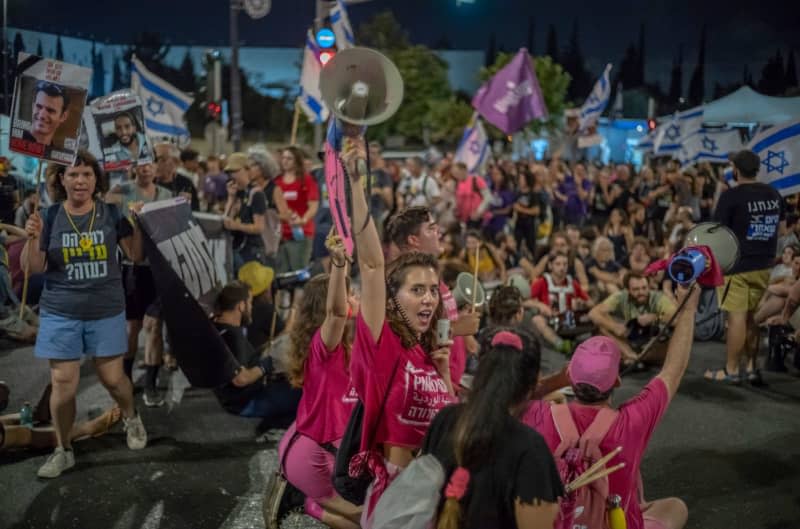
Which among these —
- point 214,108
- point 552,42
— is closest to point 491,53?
point 552,42

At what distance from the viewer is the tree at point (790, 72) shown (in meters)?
16.6

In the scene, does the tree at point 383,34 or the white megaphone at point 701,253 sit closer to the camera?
the white megaphone at point 701,253

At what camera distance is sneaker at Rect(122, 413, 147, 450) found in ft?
19.2

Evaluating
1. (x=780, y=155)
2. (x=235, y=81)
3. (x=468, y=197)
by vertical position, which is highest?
(x=235, y=81)

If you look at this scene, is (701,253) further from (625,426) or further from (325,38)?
(325,38)

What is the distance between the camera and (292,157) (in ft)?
32.6

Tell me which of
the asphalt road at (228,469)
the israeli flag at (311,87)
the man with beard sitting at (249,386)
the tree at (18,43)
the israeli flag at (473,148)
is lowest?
the asphalt road at (228,469)

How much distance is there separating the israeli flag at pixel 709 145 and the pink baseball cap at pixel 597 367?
11176mm

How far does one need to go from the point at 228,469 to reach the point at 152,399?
153 cm

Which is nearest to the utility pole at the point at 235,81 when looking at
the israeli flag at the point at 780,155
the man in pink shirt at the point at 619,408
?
the israeli flag at the point at 780,155

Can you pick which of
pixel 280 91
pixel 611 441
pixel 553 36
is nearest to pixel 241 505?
pixel 611 441

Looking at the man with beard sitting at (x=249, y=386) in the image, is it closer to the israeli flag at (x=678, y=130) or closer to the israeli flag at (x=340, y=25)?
the israeli flag at (x=340, y=25)

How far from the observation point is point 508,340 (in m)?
2.68

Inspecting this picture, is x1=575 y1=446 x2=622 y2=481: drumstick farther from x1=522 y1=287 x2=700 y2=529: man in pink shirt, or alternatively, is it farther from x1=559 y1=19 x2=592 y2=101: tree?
x1=559 y1=19 x2=592 y2=101: tree
